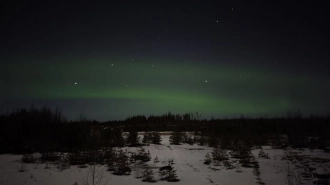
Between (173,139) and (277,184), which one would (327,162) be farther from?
(173,139)

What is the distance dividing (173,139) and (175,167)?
12.9m

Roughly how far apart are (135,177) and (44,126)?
16.4 m

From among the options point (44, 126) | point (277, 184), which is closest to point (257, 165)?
point (277, 184)

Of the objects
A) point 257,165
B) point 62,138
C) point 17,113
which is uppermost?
point 17,113

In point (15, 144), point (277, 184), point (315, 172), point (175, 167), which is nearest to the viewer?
point (277, 184)

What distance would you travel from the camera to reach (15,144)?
67.3ft

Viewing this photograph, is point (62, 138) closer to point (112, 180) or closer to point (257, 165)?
point (112, 180)

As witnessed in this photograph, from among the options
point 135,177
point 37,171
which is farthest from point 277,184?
point 37,171

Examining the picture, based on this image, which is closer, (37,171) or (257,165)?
(37,171)

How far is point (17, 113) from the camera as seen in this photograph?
97.0 ft

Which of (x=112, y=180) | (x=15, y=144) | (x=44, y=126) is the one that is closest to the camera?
(x=112, y=180)

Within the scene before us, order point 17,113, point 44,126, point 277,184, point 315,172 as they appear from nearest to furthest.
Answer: point 277,184 < point 315,172 < point 44,126 < point 17,113

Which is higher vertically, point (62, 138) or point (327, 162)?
point (62, 138)

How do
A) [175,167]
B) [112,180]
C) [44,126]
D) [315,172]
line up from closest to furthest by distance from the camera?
[112,180] → [315,172] → [175,167] → [44,126]
